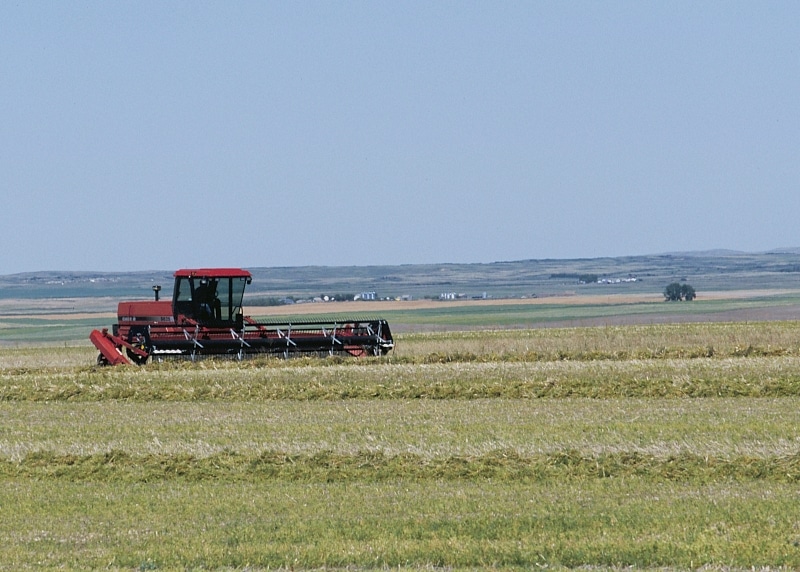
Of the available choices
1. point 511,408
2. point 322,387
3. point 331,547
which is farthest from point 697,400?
point 331,547

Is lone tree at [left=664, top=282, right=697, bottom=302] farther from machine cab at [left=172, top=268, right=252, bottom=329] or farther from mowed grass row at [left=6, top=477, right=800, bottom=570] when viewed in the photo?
mowed grass row at [left=6, top=477, right=800, bottom=570]

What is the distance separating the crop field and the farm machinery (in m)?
4.17

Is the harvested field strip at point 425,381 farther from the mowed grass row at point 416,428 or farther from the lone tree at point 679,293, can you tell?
the lone tree at point 679,293

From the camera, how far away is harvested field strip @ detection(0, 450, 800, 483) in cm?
1254

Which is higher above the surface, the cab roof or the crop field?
the cab roof

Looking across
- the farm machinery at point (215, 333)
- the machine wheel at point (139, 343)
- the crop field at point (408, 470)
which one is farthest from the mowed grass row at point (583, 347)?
the crop field at point (408, 470)

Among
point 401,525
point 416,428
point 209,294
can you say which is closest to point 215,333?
point 209,294

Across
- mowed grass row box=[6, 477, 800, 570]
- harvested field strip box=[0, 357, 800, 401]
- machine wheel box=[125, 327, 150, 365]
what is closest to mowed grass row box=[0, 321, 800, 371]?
harvested field strip box=[0, 357, 800, 401]

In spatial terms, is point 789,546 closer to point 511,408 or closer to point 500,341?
point 511,408

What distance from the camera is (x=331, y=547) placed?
9.43 metres

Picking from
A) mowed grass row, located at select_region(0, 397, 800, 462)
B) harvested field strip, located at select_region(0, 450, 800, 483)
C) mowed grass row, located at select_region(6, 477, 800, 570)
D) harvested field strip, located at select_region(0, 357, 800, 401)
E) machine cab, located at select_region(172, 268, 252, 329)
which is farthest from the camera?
machine cab, located at select_region(172, 268, 252, 329)

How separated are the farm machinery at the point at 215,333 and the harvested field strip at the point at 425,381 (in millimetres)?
1374

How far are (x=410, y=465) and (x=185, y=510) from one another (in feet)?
9.79

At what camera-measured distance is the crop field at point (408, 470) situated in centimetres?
934
